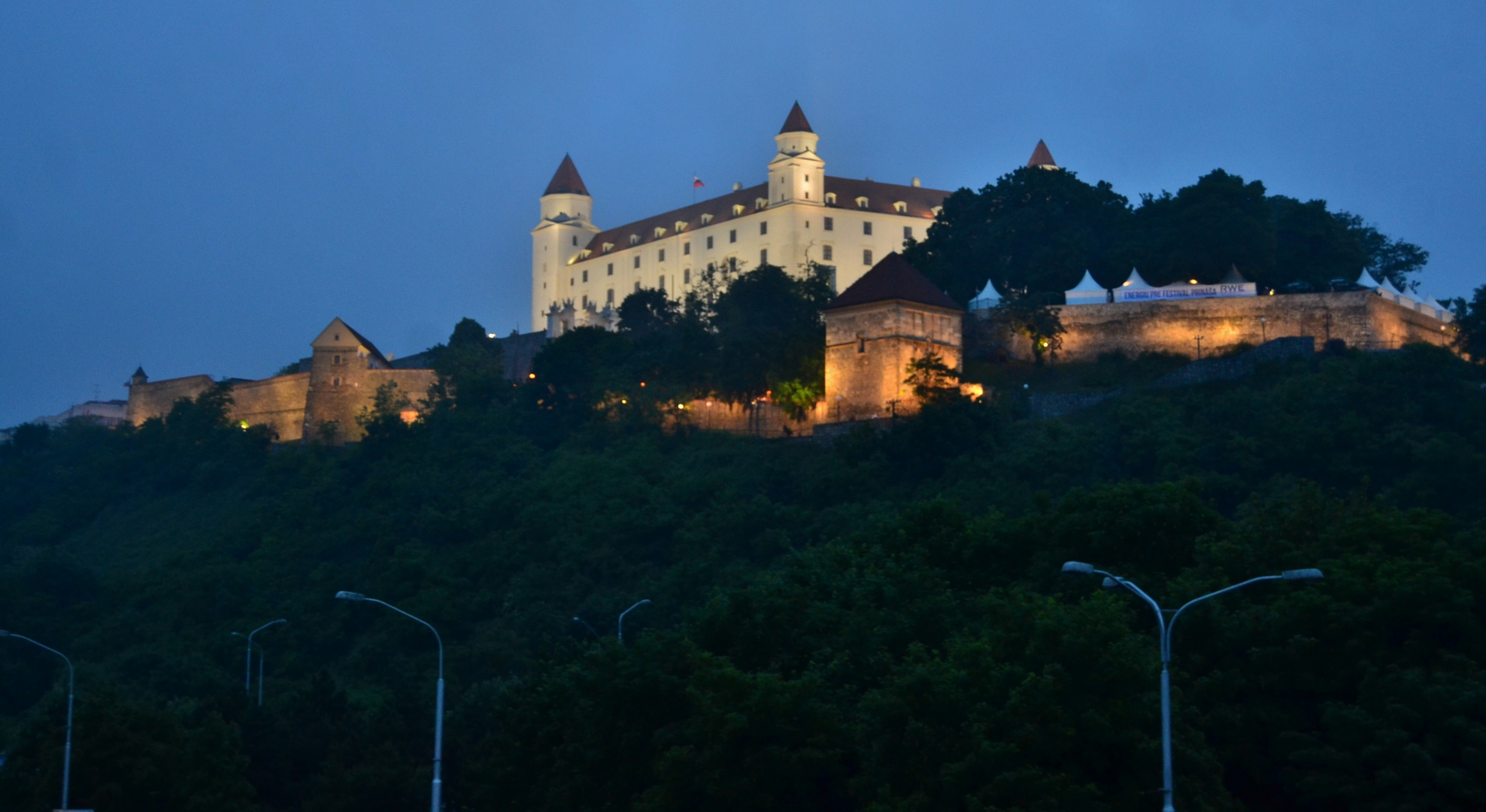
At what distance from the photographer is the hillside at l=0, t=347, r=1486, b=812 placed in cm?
2436

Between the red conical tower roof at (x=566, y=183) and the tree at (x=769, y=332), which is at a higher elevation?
the red conical tower roof at (x=566, y=183)

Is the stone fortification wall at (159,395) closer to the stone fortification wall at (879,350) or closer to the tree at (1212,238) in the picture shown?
the stone fortification wall at (879,350)

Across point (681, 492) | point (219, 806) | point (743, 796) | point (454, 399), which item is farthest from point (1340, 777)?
point (454, 399)

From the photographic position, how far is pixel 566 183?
337 ft

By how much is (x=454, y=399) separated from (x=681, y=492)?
18.6 m

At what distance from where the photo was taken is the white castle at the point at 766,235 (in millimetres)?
84812

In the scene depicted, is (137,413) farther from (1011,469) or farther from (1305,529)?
(1305,529)

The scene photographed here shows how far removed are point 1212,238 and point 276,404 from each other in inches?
1669

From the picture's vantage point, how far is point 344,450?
244ft

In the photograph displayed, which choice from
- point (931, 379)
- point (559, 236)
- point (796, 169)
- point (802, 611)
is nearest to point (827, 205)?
point (796, 169)

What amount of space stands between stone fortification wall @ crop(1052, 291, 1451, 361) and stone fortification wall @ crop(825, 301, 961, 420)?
3.62 meters

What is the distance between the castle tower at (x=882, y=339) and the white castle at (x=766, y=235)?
21833 mm

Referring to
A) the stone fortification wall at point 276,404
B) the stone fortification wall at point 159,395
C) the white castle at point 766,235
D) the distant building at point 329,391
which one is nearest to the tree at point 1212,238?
the white castle at point 766,235

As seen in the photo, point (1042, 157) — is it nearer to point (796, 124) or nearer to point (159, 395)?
point (796, 124)
